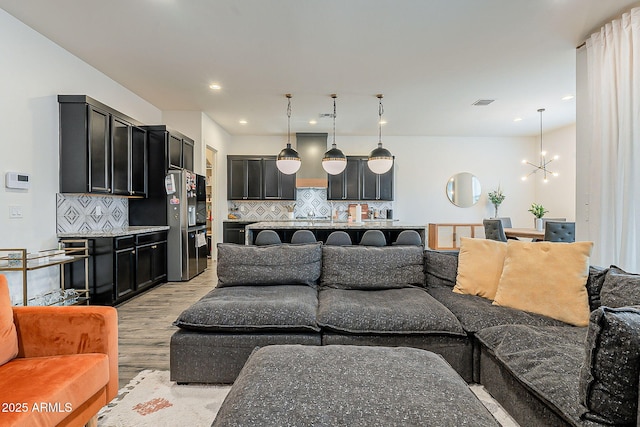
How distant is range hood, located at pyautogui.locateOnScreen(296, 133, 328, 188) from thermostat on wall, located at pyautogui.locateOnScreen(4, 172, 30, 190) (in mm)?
4657

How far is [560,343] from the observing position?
1.63m

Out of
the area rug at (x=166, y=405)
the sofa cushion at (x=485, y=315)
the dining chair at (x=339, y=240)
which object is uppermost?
the dining chair at (x=339, y=240)

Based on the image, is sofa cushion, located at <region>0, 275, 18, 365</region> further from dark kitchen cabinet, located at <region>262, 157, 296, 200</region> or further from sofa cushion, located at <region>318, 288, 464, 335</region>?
dark kitchen cabinet, located at <region>262, 157, 296, 200</region>

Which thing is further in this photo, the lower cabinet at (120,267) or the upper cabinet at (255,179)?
the upper cabinet at (255,179)

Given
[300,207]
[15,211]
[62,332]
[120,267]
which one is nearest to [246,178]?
[300,207]

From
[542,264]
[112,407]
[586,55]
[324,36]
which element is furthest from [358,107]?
[112,407]

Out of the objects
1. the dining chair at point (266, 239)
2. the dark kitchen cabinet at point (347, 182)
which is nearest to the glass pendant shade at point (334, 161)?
the dining chair at point (266, 239)

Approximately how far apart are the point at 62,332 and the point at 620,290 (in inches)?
115

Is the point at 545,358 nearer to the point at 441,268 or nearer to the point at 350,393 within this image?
the point at 350,393

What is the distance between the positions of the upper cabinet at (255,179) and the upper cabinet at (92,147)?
2.97 m

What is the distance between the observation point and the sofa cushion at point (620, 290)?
1709 mm

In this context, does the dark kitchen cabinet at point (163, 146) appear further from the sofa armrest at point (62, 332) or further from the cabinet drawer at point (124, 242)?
the sofa armrest at point (62, 332)

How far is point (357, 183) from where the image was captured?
7426 millimetres

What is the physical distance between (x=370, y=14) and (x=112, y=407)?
350cm
